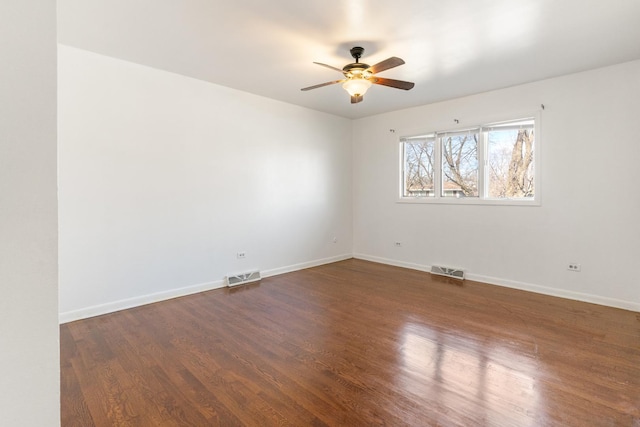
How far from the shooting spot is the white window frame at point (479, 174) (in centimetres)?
414

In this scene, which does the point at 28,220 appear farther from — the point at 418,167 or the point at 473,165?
the point at 418,167

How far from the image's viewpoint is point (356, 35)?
2.88 meters

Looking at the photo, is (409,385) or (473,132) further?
(473,132)

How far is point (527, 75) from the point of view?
389 centimetres

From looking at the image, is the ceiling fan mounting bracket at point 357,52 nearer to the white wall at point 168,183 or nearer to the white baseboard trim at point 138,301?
the white wall at point 168,183

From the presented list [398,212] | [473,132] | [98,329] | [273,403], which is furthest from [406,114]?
[98,329]

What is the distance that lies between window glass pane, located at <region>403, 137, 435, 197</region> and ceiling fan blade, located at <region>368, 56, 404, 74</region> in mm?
2670

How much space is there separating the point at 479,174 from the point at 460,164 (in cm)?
36

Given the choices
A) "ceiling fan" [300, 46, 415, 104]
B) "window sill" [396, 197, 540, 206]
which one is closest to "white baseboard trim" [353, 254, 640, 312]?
"window sill" [396, 197, 540, 206]

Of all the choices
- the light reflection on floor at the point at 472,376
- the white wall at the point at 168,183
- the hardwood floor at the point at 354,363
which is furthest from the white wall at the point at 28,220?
the white wall at the point at 168,183

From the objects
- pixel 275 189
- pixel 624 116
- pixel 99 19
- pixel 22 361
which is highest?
pixel 99 19

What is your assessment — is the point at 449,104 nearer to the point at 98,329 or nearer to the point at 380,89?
the point at 380,89

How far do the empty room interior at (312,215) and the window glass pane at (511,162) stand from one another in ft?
0.11

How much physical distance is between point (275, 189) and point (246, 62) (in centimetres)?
201
